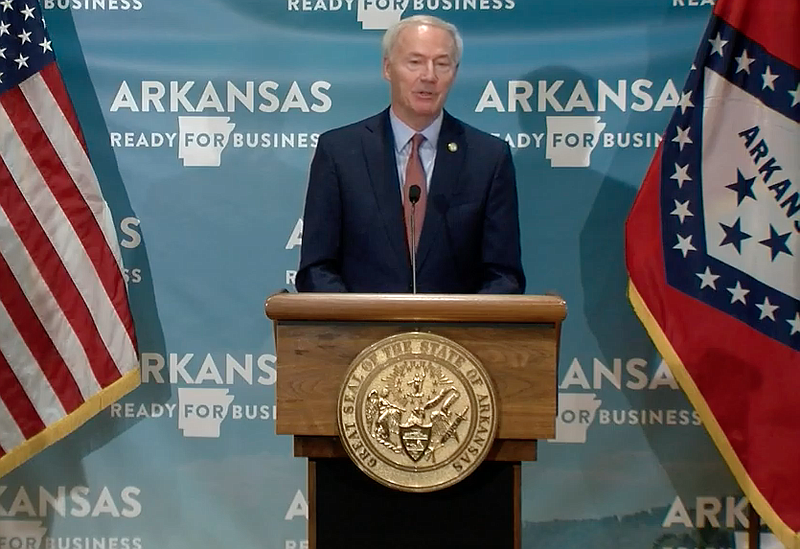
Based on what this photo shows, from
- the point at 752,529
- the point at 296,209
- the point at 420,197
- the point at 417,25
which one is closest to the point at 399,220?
the point at 420,197

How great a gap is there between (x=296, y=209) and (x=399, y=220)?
0.75 m

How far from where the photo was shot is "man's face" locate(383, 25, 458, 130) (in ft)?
6.25

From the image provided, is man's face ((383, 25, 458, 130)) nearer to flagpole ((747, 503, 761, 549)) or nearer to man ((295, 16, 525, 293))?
man ((295, 16, 525, 293))

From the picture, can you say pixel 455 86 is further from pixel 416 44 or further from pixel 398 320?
pixel 398 320

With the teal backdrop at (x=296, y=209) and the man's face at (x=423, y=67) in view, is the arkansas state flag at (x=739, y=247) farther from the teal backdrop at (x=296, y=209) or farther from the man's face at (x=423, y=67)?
the man's face at (x=423, y=67)

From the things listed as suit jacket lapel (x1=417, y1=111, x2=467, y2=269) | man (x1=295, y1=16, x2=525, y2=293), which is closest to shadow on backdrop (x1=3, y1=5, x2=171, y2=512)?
man (x1=295, y1=16, x2=525, y2=293)

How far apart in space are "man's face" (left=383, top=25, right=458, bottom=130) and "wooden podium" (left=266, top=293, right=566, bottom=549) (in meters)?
0.65

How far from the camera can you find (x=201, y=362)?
2.57 meters

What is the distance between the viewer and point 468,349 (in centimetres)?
148

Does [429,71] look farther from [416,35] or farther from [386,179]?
[386,179]

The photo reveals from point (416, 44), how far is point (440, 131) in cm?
21

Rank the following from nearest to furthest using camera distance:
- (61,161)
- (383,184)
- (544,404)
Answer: (544,404)
(383,184)
(61,161)

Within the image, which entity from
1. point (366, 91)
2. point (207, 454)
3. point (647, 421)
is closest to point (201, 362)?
point (207, 454)

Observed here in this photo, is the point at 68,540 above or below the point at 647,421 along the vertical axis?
below
